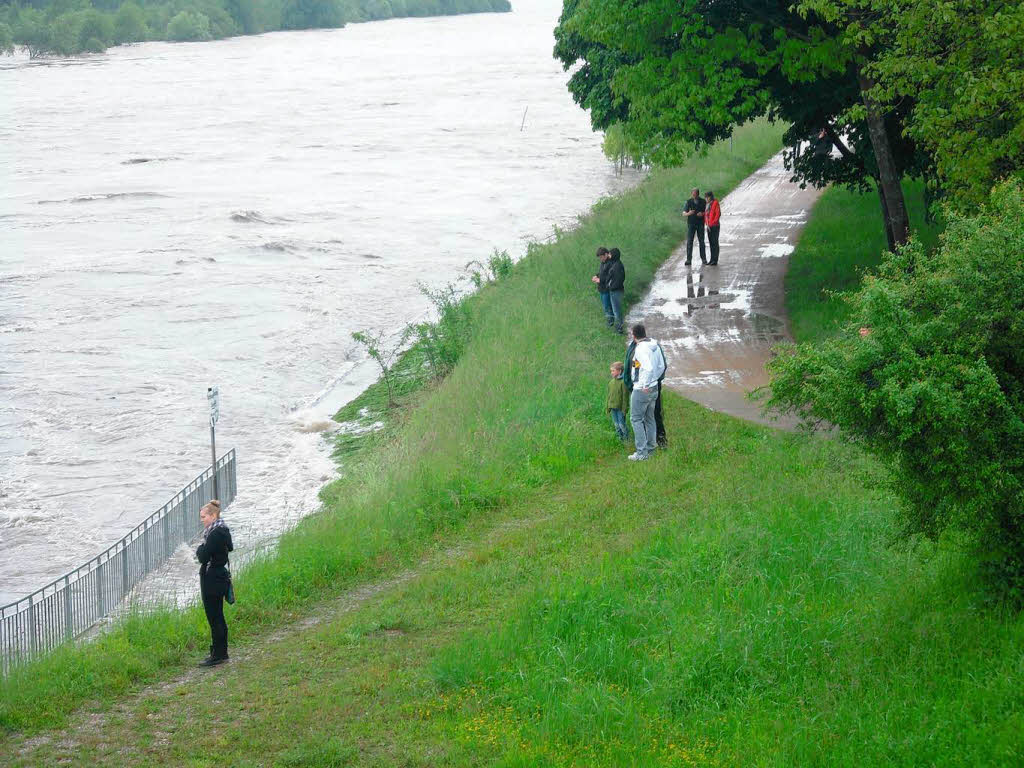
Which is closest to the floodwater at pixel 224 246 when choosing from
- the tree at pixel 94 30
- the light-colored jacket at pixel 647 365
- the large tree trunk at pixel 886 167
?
the light-colored jacket at pixel 647 365

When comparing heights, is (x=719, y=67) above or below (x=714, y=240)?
above

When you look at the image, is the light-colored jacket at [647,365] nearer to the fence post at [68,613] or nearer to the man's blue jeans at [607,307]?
the man's blue jeans at [607,307]

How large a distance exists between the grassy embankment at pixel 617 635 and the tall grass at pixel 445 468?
0.21 feet

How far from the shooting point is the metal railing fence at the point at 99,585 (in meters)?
10.9

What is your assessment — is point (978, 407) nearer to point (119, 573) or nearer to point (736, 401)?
point (736, 401)

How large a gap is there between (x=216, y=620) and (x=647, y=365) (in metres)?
5.72

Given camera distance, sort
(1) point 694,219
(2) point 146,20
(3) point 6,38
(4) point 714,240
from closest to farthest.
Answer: (1) point 694,219 → (4) point 714,240 → (3) point 6,38 → (2) point 146,20

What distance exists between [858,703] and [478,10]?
448 ft

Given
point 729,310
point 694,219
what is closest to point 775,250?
point 694,219

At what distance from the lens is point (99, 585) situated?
41.4 ft

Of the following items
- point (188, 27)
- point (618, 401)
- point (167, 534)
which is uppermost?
point (188, 27)

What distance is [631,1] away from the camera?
17750 millimetres

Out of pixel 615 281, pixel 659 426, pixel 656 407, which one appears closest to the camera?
pixel 656 407

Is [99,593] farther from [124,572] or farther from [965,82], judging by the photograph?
[965,82]
